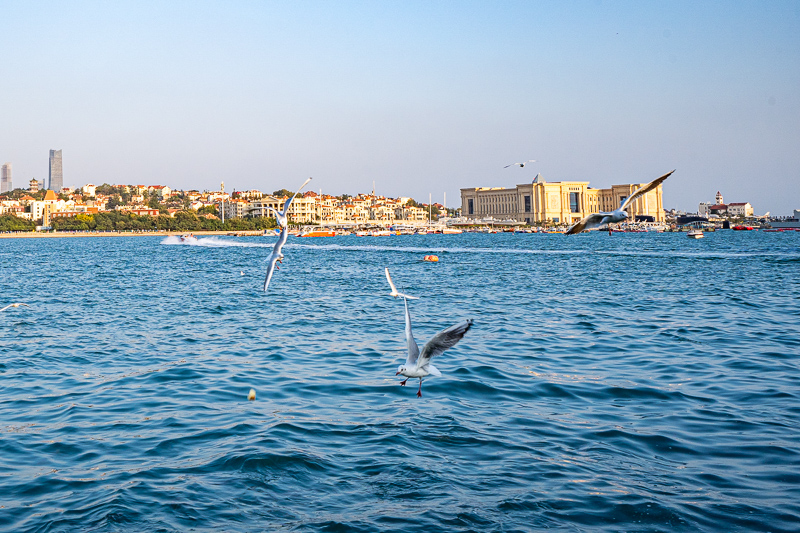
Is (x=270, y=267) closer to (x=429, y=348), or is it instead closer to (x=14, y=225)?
(x=429, y=348)

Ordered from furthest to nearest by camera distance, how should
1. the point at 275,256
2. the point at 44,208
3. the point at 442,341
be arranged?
the point at 44,208 < the point at 275,256 < the point at 442,341

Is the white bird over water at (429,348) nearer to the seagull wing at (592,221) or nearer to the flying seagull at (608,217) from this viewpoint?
the flying seagull at (608,217)

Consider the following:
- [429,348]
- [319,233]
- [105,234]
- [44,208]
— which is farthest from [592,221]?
[44,208]

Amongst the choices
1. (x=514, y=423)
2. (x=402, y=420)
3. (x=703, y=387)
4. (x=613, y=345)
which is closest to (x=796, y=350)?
(x=613, y=345)

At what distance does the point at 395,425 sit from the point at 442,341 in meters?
3.23

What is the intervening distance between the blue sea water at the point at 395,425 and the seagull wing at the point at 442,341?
1.38 metres

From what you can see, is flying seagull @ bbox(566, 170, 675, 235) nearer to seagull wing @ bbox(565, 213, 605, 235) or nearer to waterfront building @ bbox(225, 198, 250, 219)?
seagull wing @ bbox(565, 213, 605, 235)

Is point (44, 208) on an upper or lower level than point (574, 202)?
upper

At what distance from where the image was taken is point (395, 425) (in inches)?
317

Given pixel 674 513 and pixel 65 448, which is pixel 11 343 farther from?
pixel 674 513

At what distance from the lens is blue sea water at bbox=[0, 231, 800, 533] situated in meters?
5.88

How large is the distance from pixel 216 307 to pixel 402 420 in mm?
13037

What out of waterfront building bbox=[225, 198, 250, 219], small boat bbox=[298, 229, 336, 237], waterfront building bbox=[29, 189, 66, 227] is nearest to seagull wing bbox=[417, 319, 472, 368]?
small boat bbox=[298, 229, 336, 237]

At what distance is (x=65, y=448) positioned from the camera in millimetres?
7371
